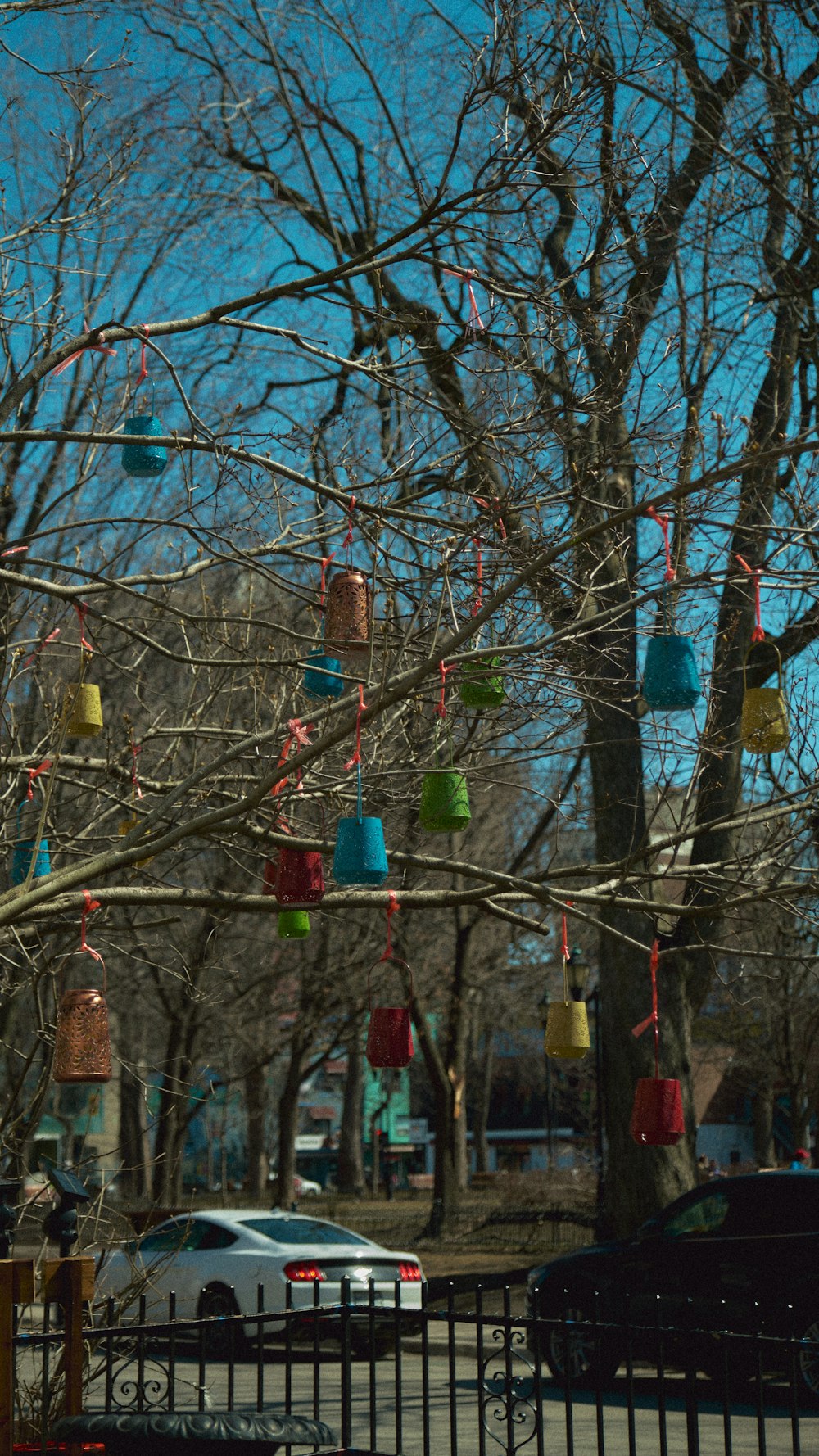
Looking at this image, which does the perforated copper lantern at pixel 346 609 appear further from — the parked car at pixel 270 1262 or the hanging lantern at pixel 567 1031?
the parked car at pixel 270 1262

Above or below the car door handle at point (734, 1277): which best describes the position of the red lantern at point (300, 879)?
above

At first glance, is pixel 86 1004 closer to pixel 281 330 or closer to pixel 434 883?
pixel 281 330

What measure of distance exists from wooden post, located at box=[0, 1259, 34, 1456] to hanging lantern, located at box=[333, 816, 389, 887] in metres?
1.88

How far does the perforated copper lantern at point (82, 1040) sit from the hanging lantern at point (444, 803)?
5.47 feet

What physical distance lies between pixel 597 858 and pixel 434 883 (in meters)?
8.63

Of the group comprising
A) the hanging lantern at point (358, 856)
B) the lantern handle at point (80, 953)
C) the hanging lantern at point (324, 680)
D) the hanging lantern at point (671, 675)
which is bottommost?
the lantern handle at point (80, 953)

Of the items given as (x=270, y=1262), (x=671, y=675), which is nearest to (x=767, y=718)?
(x=671, y=675)

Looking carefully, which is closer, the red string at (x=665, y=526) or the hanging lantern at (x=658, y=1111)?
the red string at (x=665, y=526)

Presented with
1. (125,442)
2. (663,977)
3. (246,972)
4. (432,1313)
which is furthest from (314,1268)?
(246,972)

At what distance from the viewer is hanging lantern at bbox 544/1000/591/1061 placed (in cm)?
722

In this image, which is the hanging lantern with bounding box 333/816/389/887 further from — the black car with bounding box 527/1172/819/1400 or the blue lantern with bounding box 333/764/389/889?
the black car with bounding box 527/1172/819/1400

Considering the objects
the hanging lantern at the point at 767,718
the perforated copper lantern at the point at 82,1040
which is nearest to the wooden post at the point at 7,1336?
the perforated copper lantern at the point at 82,1040

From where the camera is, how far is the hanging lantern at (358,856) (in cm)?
611

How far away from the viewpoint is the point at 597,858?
44.1 feet
